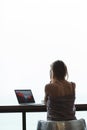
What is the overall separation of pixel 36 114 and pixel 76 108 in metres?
0.47

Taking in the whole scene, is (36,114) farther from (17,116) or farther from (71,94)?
(71,94)

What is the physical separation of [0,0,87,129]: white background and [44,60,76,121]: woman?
1.84 meters

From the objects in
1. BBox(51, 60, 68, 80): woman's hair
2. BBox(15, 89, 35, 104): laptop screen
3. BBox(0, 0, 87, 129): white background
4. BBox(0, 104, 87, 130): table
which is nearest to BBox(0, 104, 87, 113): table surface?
BBox(0, 104, 87, 130): table

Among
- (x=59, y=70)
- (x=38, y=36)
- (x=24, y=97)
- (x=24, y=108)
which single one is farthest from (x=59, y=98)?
(x=38, y=36)

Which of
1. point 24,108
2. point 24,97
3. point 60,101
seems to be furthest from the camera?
point 24,97

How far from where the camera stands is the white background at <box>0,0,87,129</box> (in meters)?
6.45

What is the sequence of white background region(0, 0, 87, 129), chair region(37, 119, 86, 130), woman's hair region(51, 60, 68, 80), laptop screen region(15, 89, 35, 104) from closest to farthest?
chair region(37, 119, 86, 130)
woman's hair region(51, 60, 68, 80)
laptop screen region(15, 89, 35, 104)
white background region(0, 0, 87, 129)

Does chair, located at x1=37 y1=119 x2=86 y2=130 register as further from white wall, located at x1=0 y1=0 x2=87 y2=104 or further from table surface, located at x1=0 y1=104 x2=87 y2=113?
white wall, located at x1=0 y1=0 x2=87 y2=104

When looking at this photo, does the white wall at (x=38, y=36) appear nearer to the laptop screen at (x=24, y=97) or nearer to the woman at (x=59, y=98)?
the laptop screen at (x=24, y=97)

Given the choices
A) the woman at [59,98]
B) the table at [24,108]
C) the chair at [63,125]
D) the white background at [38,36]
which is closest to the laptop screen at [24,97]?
the table at [24,108]

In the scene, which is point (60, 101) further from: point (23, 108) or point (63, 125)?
point (23, 108)

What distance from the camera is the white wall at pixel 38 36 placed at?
6.45 metres

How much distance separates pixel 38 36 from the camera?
6.88m

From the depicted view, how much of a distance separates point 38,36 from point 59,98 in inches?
108
